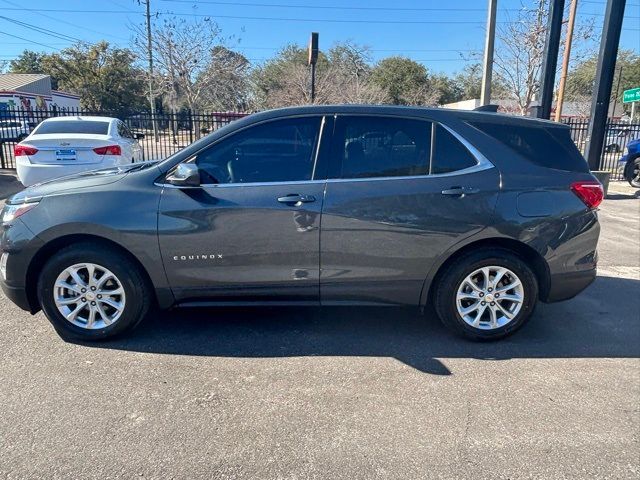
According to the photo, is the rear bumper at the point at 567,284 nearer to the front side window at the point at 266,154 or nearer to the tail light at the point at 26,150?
the front side window at the point at 266,154

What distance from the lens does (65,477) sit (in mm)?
2201

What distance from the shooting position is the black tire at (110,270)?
3.38 metres

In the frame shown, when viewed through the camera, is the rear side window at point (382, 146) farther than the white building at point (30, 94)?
No

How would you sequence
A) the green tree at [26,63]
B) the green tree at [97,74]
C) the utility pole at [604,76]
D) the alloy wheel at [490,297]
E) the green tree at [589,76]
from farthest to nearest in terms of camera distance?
the green tree at [26,63], the green tree at [97,74], the green tree at [589,76], the utility pole at [604,76], the alloy wheel at [490,297]

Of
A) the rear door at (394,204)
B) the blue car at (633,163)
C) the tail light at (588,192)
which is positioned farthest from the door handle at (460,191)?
the blue car at (633,163)

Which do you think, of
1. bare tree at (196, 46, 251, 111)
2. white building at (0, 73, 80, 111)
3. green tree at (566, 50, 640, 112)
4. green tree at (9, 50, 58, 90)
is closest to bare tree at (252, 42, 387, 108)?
bare tree at (196, 46, 251, 111)

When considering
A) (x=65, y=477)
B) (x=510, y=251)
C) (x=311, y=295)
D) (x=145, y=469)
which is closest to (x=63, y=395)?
(x=65, y=477)

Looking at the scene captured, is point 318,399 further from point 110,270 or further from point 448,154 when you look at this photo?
point 448,154

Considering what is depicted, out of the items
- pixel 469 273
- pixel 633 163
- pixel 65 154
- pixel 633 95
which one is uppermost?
pixel 633 95

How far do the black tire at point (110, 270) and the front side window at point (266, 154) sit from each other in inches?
34.6

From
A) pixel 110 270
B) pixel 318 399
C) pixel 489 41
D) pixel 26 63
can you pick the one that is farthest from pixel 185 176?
pixel 26 63

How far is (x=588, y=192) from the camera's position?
3.60 m

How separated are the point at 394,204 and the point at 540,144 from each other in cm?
132

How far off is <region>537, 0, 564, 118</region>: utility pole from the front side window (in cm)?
988
